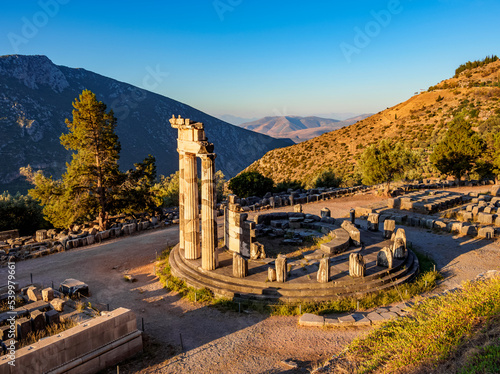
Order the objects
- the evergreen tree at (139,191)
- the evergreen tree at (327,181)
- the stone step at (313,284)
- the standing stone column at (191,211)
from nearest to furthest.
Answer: the stone step at (313,284) < the standing stone column at (191,211) < the evergreen tree at (139,191) < the evergreen tree at (327,181)

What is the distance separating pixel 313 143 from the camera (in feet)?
228

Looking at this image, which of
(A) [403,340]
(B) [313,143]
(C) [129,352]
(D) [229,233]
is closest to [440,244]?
(D) [229,233]

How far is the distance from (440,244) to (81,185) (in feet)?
71.5

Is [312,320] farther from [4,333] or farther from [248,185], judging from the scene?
[248,185]

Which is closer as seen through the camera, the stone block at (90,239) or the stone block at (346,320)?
the stone block at (346,320)

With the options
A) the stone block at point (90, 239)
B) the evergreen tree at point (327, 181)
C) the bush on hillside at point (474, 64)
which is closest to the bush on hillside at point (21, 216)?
the stone block at point (90, 239)

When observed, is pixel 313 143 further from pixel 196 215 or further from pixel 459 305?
pixel 459 305

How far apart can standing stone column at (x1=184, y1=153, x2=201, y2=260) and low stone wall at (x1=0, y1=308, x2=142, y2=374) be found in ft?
17.9

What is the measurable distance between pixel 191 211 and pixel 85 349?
276 inches

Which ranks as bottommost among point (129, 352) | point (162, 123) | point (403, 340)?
point (129, 352)

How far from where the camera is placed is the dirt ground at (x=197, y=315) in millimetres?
9125

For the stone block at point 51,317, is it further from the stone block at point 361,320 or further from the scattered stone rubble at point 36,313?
the stone block at point 361,320

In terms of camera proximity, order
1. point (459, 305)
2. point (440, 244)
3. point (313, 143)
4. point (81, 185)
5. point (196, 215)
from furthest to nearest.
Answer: point (313, 143)
point (81, 185)
point (440, 244)
point (196, 215)
point (459, 305)

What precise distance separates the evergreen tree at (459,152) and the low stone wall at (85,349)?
36657mm
